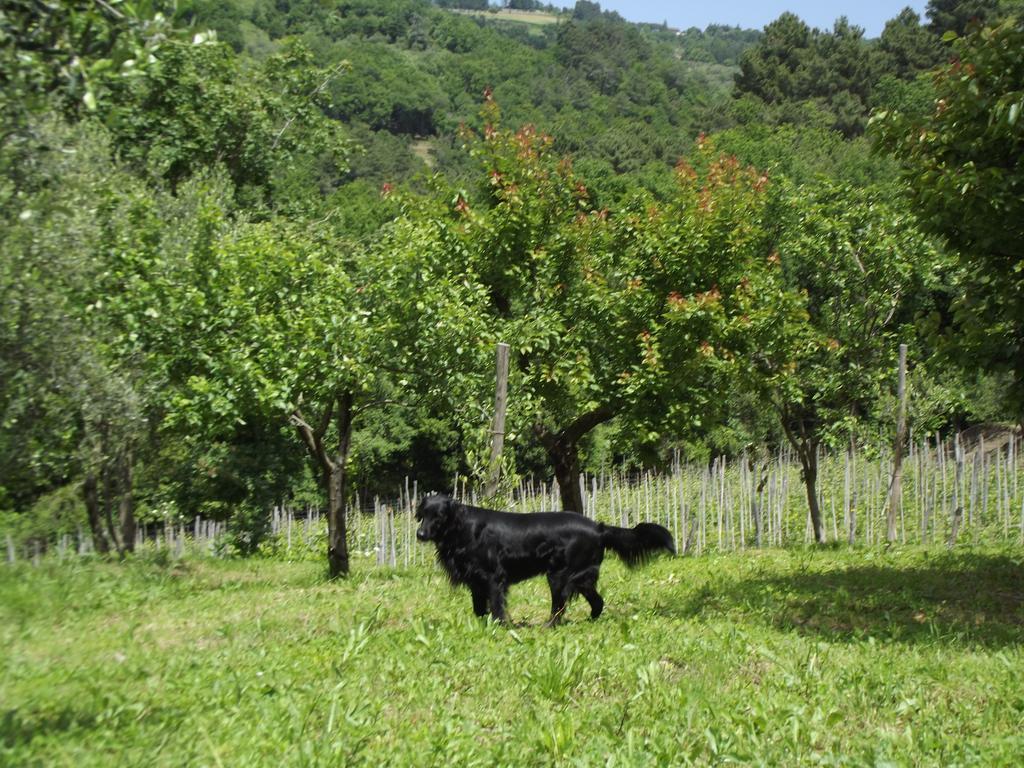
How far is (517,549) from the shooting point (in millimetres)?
9516

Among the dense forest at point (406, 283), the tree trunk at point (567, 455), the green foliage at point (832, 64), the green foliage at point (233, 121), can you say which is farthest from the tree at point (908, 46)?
the tree trunk at point (567, 455)

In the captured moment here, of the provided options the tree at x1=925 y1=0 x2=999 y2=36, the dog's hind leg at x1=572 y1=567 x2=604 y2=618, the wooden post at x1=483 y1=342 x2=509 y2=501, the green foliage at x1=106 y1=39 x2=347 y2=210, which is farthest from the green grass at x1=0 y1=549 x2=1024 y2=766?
the tree at x1=925 y1=0 x2=999 y2=36

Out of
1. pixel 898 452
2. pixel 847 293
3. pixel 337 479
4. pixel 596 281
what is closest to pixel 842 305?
pixel 847 293

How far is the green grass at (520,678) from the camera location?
5.35 metres

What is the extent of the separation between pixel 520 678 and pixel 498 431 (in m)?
5.07

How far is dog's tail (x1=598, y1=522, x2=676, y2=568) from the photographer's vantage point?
9.63m

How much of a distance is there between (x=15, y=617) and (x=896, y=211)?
1459 cm

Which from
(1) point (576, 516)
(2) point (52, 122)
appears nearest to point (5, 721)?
(1) point (576, 516)

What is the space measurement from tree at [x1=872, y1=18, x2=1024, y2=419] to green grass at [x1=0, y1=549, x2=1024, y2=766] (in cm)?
275

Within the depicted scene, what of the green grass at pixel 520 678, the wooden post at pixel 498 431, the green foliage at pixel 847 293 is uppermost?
the green foliage at pixel 847 293

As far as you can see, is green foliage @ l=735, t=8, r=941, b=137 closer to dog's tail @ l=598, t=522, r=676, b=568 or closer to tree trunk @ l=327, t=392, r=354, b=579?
tree trunk @ l=327, t=392, r=354, b=579

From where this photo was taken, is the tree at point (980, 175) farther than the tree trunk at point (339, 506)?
No

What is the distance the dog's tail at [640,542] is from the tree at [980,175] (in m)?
3.61

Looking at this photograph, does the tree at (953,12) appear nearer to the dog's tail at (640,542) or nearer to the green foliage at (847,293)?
the green foliage at (847,293)
